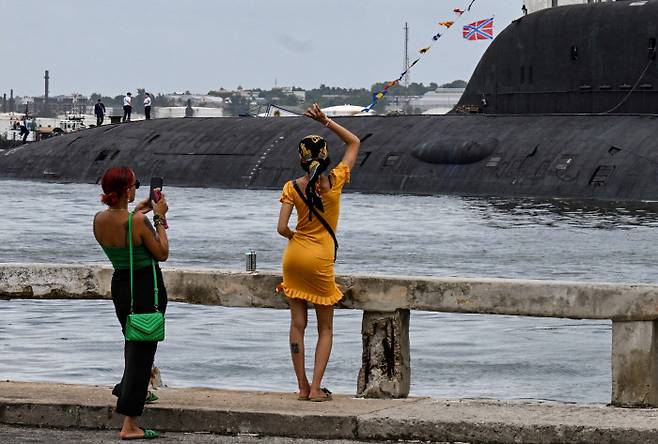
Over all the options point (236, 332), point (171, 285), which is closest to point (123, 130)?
point (236, 332)

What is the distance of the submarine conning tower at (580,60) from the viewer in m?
42.3

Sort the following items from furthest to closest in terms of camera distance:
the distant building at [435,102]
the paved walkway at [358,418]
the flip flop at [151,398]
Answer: the distant building at [435,102]
the flip flop at [151,398]
the paved walkway at [358,418]

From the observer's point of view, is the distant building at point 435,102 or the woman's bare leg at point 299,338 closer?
the woman's bare leg at point 299,338

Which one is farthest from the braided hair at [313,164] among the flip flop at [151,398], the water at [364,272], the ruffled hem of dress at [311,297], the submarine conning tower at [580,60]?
the submarine conning tower at [580,60]

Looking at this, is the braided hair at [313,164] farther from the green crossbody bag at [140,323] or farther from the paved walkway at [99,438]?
the paved walkway at [99,438]

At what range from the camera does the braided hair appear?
9266 mm

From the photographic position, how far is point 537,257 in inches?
1100

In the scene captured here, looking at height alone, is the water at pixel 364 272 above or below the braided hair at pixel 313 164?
below

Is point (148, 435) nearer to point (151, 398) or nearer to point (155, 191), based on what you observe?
point (151, 398)

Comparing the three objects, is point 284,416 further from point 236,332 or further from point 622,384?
point 236,332

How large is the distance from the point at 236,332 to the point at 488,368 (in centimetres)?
379

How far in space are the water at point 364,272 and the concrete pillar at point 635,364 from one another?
140 inches

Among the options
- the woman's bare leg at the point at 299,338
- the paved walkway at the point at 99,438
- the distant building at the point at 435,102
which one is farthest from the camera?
the distant building at the point at 435,102

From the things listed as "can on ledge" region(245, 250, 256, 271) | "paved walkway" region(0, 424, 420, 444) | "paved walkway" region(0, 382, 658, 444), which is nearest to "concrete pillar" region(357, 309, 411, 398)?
"paved walkway" region(0, 382, 658, 444)
